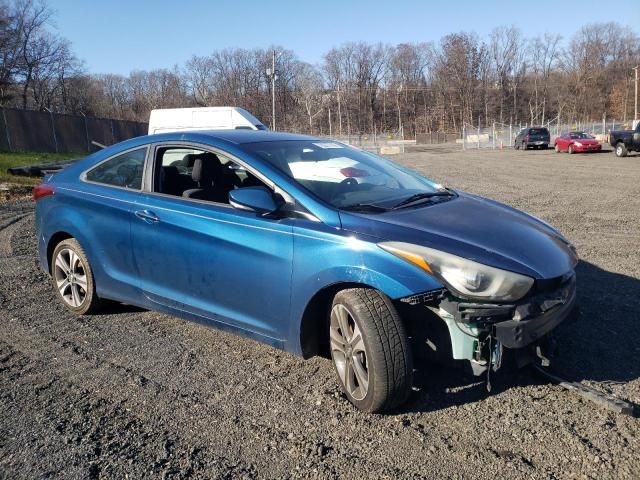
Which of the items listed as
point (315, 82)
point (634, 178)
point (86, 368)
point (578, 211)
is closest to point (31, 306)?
point (86, 368)

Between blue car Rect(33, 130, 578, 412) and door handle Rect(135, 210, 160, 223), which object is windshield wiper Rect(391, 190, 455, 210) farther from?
door handle Rect(135, 210, 160, 223)

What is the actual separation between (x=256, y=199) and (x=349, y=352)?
1.07 m

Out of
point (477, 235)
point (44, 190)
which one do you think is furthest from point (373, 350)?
point (44, 190)

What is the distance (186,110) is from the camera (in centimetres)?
1669

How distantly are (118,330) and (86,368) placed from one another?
70 centimetres

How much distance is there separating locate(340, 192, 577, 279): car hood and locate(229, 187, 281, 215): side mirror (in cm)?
44

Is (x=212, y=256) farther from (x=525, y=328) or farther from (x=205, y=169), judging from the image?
(x=525, y=328)

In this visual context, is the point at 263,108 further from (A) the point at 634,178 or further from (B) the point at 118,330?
(B) the point at 118,330

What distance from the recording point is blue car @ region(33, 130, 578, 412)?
293cm

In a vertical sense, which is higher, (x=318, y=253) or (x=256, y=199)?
(x=256, y=199)

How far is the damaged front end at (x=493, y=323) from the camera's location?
111 inches

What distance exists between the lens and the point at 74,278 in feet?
15.8

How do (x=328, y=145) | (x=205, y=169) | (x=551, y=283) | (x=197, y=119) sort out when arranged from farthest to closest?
(x=197, y=119), (x=328, y=145), (x=205, y=169), (x=551, y=283)

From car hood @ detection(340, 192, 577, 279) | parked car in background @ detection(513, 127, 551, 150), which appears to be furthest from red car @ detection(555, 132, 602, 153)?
car hood @ detection(340, 192, 577, 279)
